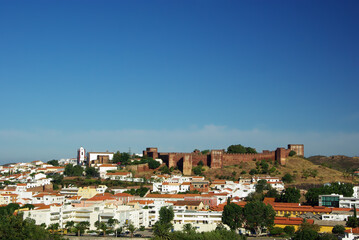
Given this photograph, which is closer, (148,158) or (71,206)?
(71,206)

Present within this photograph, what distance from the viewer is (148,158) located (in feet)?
207

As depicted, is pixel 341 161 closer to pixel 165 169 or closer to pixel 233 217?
pixel 165 169

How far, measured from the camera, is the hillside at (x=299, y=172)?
52562 millimetres

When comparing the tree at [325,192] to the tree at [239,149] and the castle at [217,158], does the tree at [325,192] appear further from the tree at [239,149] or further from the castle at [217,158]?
the tree at [239,149]

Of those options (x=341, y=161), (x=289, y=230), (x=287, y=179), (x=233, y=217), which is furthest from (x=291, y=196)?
(x=341, y=161)

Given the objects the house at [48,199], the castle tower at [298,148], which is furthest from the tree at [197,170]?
the house at [48,199]

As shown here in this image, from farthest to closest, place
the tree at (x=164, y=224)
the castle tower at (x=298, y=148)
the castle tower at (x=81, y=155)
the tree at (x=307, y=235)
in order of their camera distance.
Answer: the castle tower at (x=81, y=155), the castle tower at (x=298, y=148), the tree at (x=164, y=224), the tree at (x=307, y=235)

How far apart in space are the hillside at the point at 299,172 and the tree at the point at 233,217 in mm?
18906

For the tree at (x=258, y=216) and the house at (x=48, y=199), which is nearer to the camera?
the tree at (x=258, y=216)

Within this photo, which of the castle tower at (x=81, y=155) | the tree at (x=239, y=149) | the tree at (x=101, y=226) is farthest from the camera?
the castle tower at (x=81, y=155)

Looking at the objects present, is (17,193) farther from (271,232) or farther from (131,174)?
(271,232)

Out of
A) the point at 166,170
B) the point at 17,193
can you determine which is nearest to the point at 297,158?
the point at 166,170

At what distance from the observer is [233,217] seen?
3375cm

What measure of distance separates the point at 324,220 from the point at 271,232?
4497 millimetres
